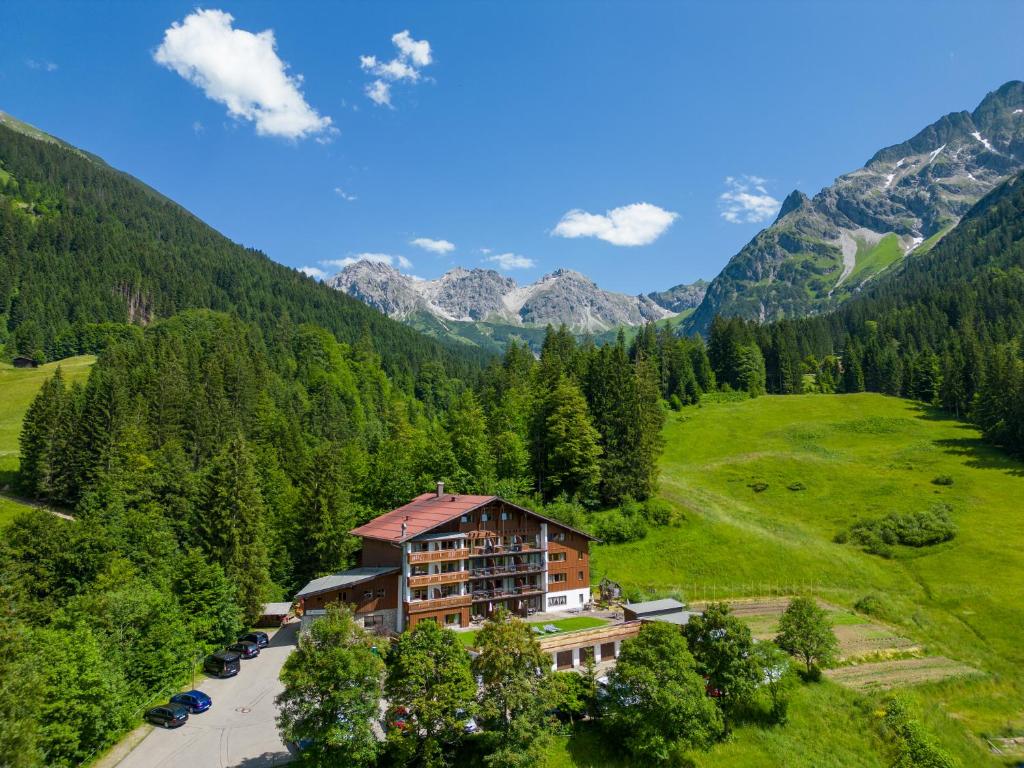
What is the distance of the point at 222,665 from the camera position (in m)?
44.8

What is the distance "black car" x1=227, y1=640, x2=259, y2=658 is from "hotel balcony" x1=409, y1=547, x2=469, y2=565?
46.8 ft

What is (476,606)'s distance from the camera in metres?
54.0

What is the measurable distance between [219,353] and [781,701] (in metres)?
104

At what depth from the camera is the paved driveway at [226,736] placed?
108ft

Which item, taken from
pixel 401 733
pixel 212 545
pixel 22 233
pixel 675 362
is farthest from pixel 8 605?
pixel 22 233

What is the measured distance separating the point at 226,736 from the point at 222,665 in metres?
10.3

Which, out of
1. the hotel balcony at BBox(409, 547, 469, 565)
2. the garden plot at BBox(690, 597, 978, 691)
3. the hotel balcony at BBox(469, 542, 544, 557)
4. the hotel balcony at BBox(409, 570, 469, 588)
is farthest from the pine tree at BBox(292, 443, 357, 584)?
the garden plot at BBox(690, 597, 978, 691)

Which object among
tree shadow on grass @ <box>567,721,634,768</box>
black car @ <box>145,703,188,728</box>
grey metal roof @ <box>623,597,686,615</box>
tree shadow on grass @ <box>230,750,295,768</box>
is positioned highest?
grey metal roof @ <box>623,597,686,615</box>

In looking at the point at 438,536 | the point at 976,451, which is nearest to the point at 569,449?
the point at 438,536

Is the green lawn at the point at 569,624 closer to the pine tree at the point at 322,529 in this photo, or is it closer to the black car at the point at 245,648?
the black car at the point at 245,648

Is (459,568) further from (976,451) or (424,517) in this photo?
(976,451)

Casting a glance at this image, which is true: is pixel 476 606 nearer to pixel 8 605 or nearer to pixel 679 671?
pixel 679 671

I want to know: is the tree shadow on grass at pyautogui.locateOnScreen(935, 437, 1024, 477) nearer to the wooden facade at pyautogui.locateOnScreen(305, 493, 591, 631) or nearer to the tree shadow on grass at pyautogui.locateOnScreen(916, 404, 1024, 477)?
the tree shadow on grass at pyautogui.locateOnScreen(916, 404, 1024, 477)

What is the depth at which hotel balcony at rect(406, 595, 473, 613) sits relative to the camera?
4991cm
